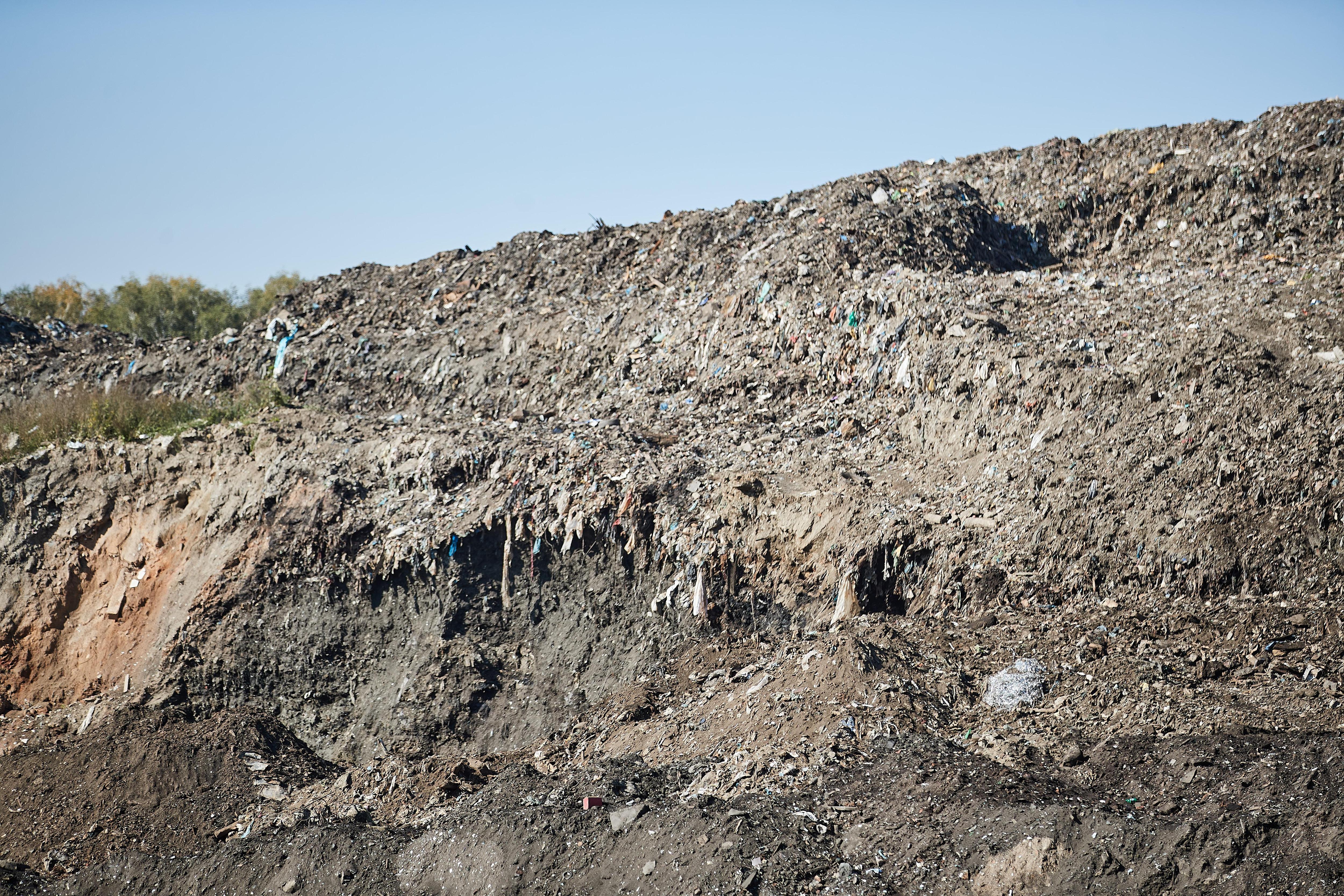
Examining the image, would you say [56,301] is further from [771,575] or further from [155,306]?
[771,575]

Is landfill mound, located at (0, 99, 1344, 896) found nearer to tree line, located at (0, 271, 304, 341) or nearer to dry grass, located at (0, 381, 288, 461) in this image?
dry grass, located at (0, 381, 288, 461)

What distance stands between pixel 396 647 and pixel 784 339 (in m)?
4.70

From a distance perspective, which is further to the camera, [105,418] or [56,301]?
[56,301]

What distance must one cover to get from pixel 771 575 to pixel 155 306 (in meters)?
22.7

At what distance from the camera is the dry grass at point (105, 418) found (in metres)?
10.4

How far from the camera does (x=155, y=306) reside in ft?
81.7

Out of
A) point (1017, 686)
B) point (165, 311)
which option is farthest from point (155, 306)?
point (1017, 686)

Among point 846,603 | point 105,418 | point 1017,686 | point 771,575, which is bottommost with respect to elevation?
point 1017,686

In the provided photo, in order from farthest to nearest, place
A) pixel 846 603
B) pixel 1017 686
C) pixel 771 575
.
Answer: pixel 771 575 < pixel 846 603 < pixel 1017 686

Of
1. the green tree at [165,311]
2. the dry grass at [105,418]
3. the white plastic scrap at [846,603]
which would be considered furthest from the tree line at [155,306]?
the white plastic scrap at [846,603]

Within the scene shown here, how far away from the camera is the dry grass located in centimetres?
1044

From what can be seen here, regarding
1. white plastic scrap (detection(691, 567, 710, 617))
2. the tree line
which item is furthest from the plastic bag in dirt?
the tree line

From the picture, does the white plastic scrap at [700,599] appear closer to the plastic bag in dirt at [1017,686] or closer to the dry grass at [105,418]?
the plastic bag in dirt at [1017,686]

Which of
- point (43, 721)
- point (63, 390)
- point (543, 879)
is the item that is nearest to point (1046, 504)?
point (543, 879)
